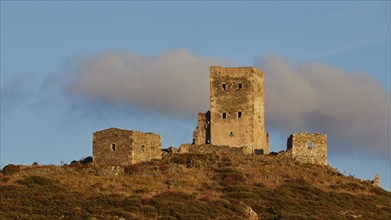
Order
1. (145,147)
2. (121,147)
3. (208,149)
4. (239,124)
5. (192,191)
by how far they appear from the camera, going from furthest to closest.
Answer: (239,124), (208,149), (145,147), (121,147), (192,191)

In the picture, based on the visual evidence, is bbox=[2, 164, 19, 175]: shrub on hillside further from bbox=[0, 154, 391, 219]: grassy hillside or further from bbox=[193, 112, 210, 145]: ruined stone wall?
bbox=[193, 112, 210, 145]: ruined stone wall

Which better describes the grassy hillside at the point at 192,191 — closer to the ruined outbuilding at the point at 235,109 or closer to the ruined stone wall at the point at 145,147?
the ruined stone wall at the point at 145,147

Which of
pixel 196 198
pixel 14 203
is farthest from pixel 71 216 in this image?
pixel 196 198

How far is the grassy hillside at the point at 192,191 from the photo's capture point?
228ft

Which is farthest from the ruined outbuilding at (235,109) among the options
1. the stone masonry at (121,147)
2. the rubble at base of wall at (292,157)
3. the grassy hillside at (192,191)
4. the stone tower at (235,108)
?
the stone masonry at (121,147)

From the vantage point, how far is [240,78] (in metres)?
90.8

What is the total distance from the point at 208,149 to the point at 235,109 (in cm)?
512

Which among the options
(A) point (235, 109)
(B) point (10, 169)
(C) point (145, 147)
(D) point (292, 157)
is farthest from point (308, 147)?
(B) point (10, 169)

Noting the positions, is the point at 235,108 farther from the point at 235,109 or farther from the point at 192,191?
the point at 192,191

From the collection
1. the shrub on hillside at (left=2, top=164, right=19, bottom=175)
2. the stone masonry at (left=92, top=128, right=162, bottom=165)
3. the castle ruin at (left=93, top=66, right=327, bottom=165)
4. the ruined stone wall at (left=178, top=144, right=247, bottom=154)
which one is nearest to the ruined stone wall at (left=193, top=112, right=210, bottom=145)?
the castle ruin at (left=93, top=66, right=327, bottom=165)

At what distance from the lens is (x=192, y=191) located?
74.8 metres

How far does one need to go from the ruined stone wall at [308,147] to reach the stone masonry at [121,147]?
1245 centimetres

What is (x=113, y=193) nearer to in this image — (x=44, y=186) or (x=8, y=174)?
(x=44, y=186)

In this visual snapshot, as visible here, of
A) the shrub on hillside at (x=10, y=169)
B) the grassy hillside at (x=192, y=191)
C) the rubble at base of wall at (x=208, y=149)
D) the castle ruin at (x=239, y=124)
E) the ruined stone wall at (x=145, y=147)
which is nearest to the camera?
the grassy hillside at (x=192, y=191)
